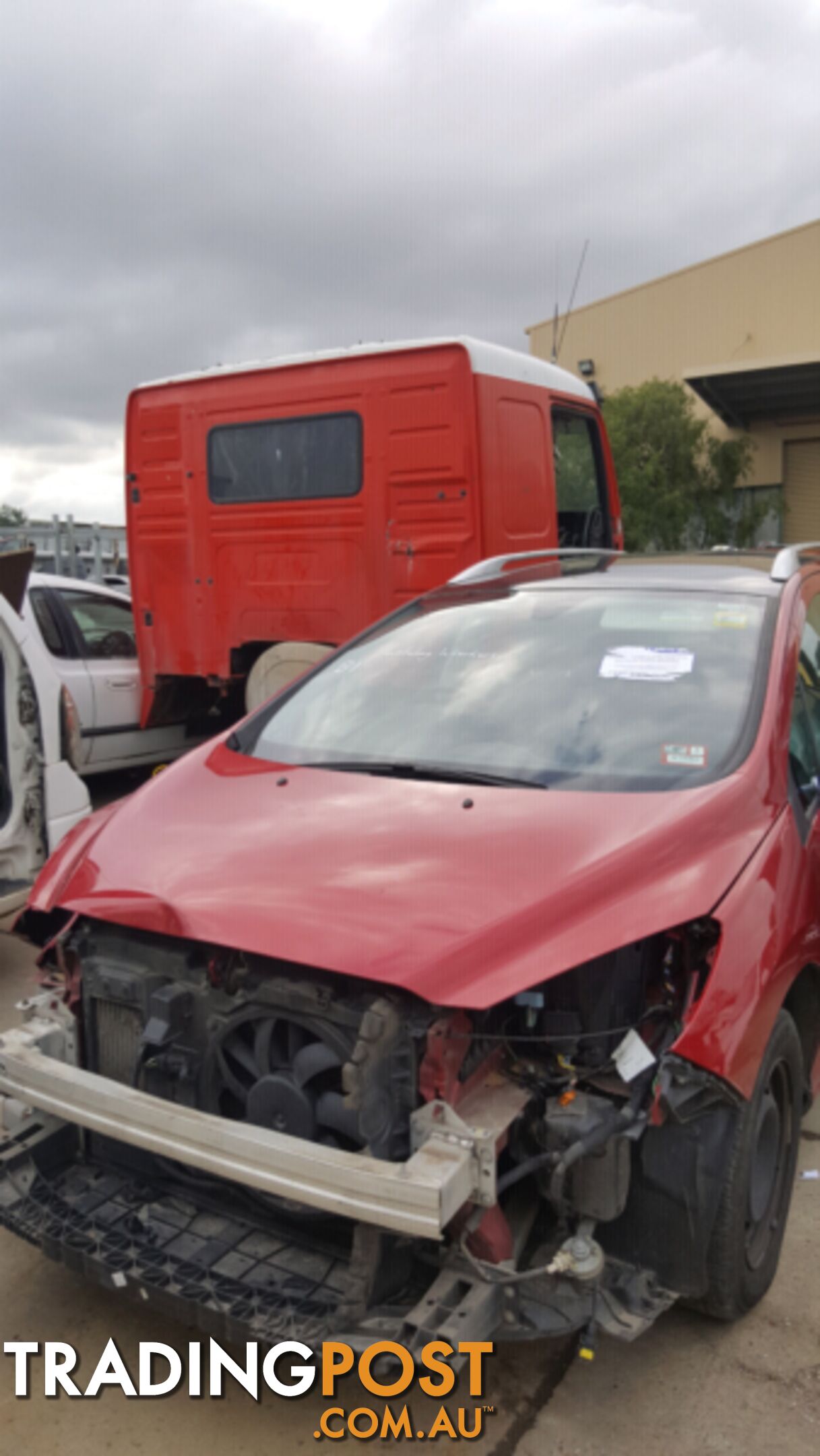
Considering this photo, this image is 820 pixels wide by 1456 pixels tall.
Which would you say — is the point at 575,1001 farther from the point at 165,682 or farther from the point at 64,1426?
the point at 165,682

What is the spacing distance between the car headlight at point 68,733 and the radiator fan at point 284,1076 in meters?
2.69

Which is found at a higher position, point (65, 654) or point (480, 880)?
point (65, 654)

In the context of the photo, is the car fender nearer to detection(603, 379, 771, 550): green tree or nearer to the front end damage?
the front end damage

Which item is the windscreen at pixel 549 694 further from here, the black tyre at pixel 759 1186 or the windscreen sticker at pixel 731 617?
the black tyre at pixel 759 1186

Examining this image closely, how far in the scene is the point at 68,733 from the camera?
502cm

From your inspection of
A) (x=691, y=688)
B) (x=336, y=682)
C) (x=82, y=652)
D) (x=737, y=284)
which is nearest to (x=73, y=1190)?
(x=336, y=682)

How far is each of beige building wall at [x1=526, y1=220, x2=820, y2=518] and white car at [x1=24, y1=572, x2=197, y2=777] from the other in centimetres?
1728

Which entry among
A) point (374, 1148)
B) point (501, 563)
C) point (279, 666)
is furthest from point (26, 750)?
point (374, 1148)

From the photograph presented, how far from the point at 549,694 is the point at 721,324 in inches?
949

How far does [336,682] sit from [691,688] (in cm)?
115

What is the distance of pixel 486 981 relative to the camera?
2.18 metres

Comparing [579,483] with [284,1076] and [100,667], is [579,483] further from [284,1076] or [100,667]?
[284,1076]

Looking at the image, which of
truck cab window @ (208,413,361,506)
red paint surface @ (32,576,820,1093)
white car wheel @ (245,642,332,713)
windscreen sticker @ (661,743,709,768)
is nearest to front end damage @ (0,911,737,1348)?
red paint surface @ (32,576,820,1093)

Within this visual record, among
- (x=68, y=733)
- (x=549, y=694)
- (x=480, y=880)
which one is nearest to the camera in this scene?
(x=480, y=880)
